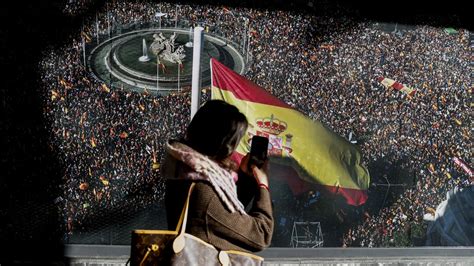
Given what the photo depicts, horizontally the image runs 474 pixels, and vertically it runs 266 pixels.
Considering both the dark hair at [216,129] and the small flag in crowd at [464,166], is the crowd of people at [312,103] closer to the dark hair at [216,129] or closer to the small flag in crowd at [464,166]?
the small flag in crowd at [464,166]

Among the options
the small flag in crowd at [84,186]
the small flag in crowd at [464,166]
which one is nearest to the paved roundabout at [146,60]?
Result: the small flag in crowd at [84,186]

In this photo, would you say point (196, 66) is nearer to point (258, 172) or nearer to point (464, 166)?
point (258, 172)

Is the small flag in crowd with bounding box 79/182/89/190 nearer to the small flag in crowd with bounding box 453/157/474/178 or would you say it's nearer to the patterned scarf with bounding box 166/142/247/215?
the patterned scarf with bounding box 166/142/247/215

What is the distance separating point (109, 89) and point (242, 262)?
2.70 m

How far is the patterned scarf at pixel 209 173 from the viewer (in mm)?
2076

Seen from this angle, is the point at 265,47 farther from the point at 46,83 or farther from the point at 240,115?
the point at 240,115

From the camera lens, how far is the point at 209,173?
2084 millimetres

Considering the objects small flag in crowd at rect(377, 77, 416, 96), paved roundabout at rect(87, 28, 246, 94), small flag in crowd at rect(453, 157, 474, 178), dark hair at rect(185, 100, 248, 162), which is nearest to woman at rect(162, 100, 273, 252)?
dark hair at rect(185, 100, 248, 162)

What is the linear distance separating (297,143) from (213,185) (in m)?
2.84

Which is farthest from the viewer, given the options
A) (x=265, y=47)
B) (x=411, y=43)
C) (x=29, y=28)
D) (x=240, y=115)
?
(x=411, y=43)

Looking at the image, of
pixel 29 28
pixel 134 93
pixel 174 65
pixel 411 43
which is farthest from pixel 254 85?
pixel 29 28

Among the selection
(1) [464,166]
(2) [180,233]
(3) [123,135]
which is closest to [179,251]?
(2) [180,233]

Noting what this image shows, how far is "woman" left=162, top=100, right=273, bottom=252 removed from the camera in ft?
6.81

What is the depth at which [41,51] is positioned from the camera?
4.37 metres
